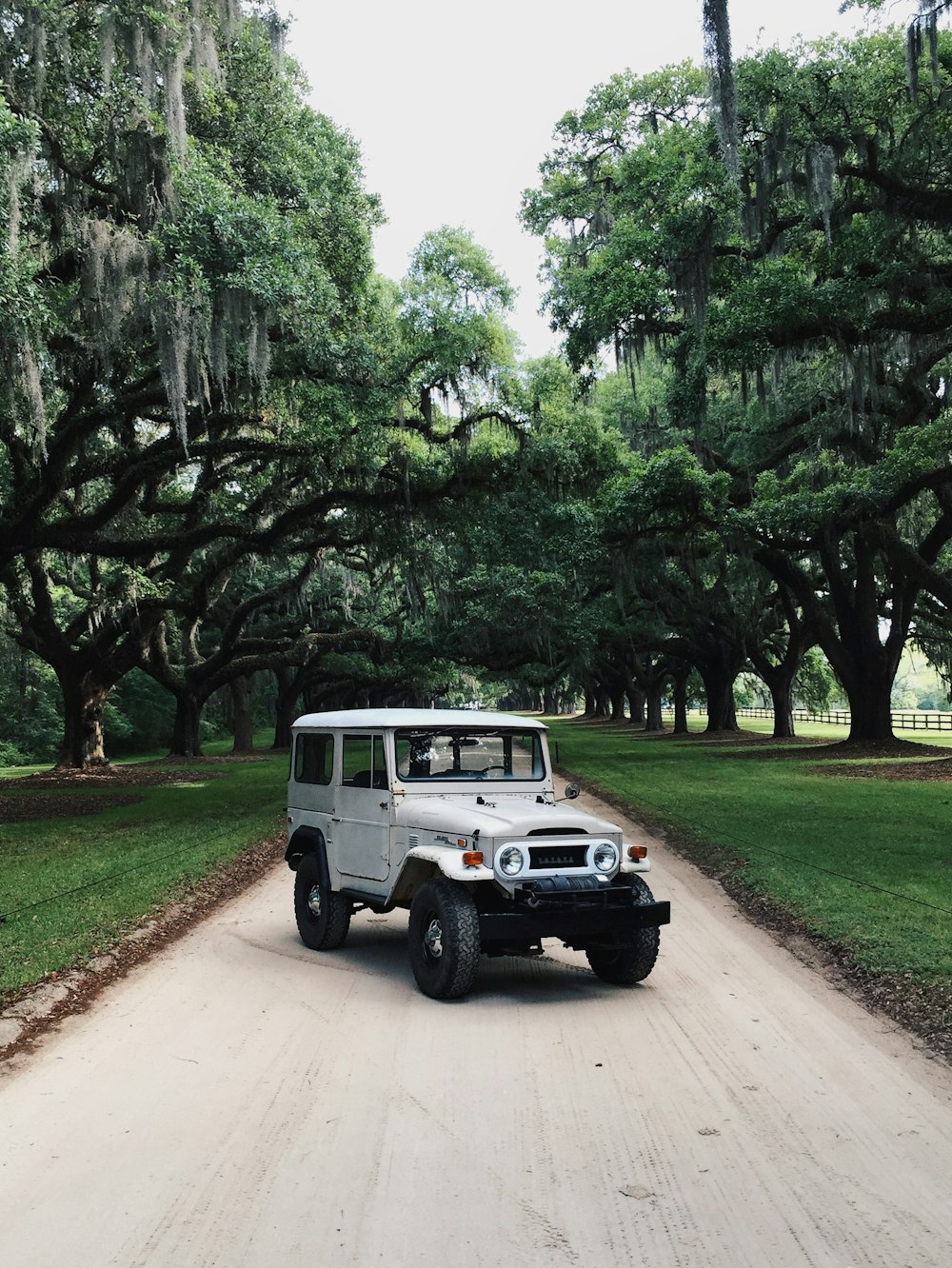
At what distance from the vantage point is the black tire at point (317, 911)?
336 inches

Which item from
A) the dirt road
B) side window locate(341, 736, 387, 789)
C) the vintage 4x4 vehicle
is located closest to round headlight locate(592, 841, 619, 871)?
the vintage 4x4 vehicle

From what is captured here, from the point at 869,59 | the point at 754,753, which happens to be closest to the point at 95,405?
the point at 869,59

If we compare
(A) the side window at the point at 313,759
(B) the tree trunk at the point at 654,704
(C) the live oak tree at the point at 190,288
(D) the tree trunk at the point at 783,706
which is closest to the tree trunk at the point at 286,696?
(D) the tree trunk at the point at 783,706

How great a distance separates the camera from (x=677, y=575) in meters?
39.7

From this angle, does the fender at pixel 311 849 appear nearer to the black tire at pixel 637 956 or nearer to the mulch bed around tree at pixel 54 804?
the black tire at pixel 637 956

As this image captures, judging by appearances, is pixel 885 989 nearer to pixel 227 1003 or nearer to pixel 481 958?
pixel 481 958

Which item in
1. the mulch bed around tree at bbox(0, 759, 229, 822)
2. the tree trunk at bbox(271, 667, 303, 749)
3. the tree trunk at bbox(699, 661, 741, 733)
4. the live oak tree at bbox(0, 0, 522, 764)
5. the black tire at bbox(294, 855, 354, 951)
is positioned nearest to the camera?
the black tire at bbox(294, 855, 354, 951)

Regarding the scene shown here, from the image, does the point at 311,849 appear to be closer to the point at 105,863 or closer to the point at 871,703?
the point at 105,863

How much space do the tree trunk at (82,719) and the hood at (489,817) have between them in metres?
25.6

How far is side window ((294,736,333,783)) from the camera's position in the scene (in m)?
9.08

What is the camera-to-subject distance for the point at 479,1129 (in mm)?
4750

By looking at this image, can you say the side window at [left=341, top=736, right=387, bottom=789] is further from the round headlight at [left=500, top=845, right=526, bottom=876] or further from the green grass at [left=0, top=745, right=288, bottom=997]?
the green grass at [left=0, top=745, right=288, bottom=997]

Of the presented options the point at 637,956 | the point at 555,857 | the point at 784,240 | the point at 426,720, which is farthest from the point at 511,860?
the point at 784,240

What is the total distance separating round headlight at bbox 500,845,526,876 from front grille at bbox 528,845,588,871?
9 centimetres
